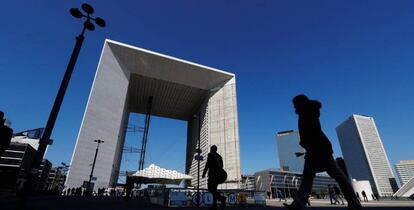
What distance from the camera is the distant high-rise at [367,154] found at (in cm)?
14400

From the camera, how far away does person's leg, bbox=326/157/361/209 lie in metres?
2.75

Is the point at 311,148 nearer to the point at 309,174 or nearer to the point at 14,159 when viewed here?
the point at 309,174

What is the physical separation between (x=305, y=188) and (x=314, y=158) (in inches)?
16.0

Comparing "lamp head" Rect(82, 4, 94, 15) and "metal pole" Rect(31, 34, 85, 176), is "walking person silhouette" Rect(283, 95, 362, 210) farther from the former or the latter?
"lamp head" Rect(82, 4, 94, 15)

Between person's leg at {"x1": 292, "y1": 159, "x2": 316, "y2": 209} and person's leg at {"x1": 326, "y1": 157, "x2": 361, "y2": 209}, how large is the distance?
0.23 metres

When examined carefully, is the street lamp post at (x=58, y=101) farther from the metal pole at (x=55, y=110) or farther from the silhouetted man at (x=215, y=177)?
the silhouetted man at (x=215, y=177)

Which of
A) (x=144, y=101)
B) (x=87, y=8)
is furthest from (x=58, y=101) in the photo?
(x=144, y=101)

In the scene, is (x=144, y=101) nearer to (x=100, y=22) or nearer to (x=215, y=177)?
(x=100, y=22)

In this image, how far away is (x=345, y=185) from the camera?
282cm

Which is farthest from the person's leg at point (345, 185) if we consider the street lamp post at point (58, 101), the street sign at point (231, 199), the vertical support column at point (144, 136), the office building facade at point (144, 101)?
the vertical support column at point (144, 136)

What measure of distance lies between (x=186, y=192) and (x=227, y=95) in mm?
33258

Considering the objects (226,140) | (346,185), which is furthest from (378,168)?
(346,185)

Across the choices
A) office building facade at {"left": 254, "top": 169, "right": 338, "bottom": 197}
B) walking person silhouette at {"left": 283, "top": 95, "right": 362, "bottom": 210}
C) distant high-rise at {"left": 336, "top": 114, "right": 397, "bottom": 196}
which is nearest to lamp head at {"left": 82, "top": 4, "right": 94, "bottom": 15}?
walking person silhouette at {"left": 283, "top": 95, "right": 362, "bottom": 210}

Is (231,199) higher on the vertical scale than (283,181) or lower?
lower
